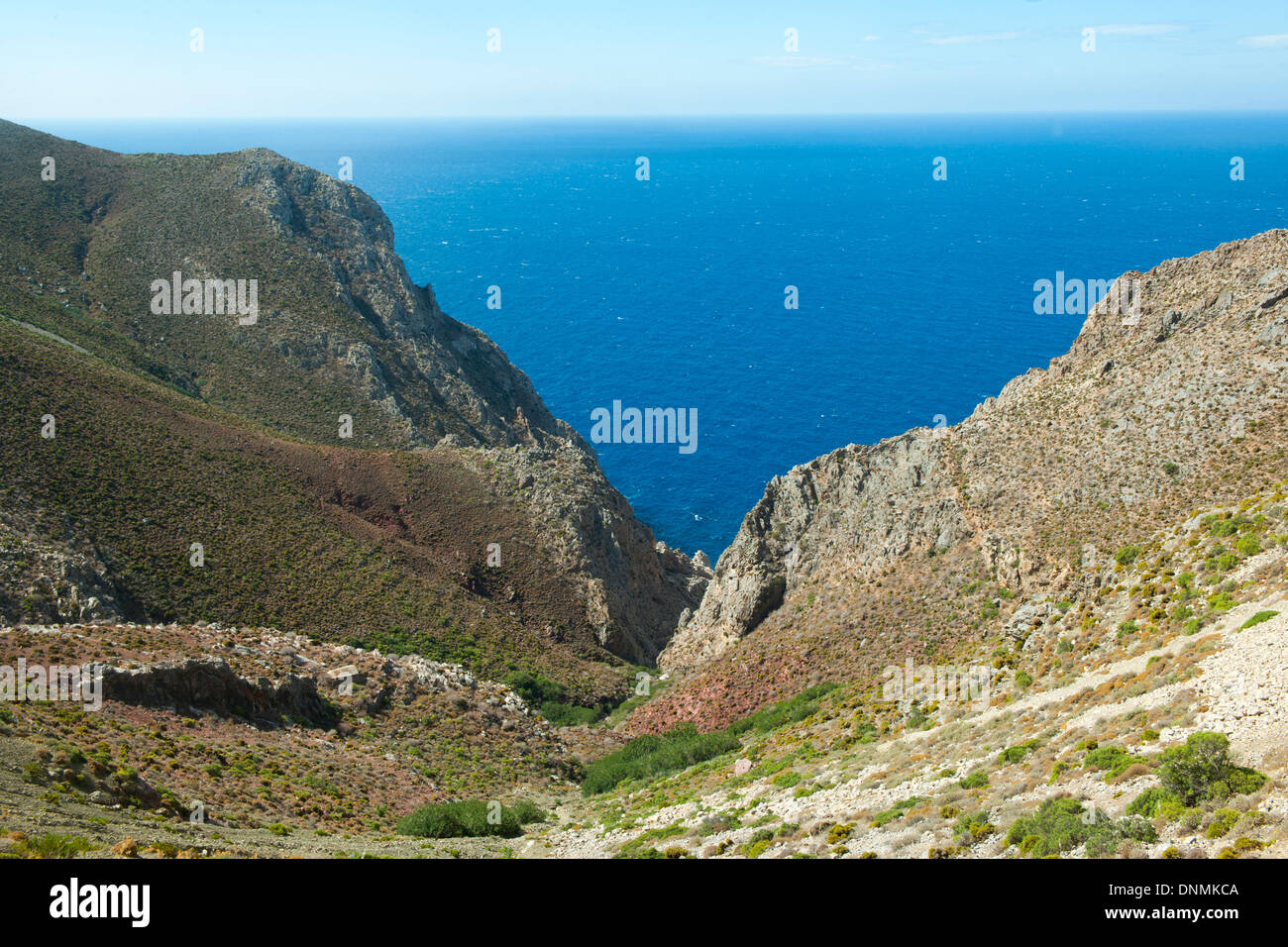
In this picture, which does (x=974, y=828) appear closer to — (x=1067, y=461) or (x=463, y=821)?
(x=463, y=821)

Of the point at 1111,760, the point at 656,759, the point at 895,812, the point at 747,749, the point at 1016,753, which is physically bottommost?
the point at 656,759

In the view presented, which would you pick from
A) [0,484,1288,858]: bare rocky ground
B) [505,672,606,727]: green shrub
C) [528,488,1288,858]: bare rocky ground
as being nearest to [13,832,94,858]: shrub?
[0,484,1288,858]: bare rocky ground

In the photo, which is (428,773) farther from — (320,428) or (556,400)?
(556,400)

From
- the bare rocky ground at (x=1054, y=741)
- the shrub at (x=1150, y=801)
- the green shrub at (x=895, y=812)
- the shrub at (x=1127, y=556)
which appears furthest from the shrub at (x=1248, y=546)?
the green shrub at (x=895, y=812)

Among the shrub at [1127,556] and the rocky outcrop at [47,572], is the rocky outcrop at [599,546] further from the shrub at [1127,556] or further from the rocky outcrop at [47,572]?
the shrub at [1127,556]

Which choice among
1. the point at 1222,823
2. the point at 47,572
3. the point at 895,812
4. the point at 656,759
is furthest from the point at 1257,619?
the point at 47,572

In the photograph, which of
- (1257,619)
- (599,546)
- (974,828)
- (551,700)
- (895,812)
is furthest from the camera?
(599,546)
